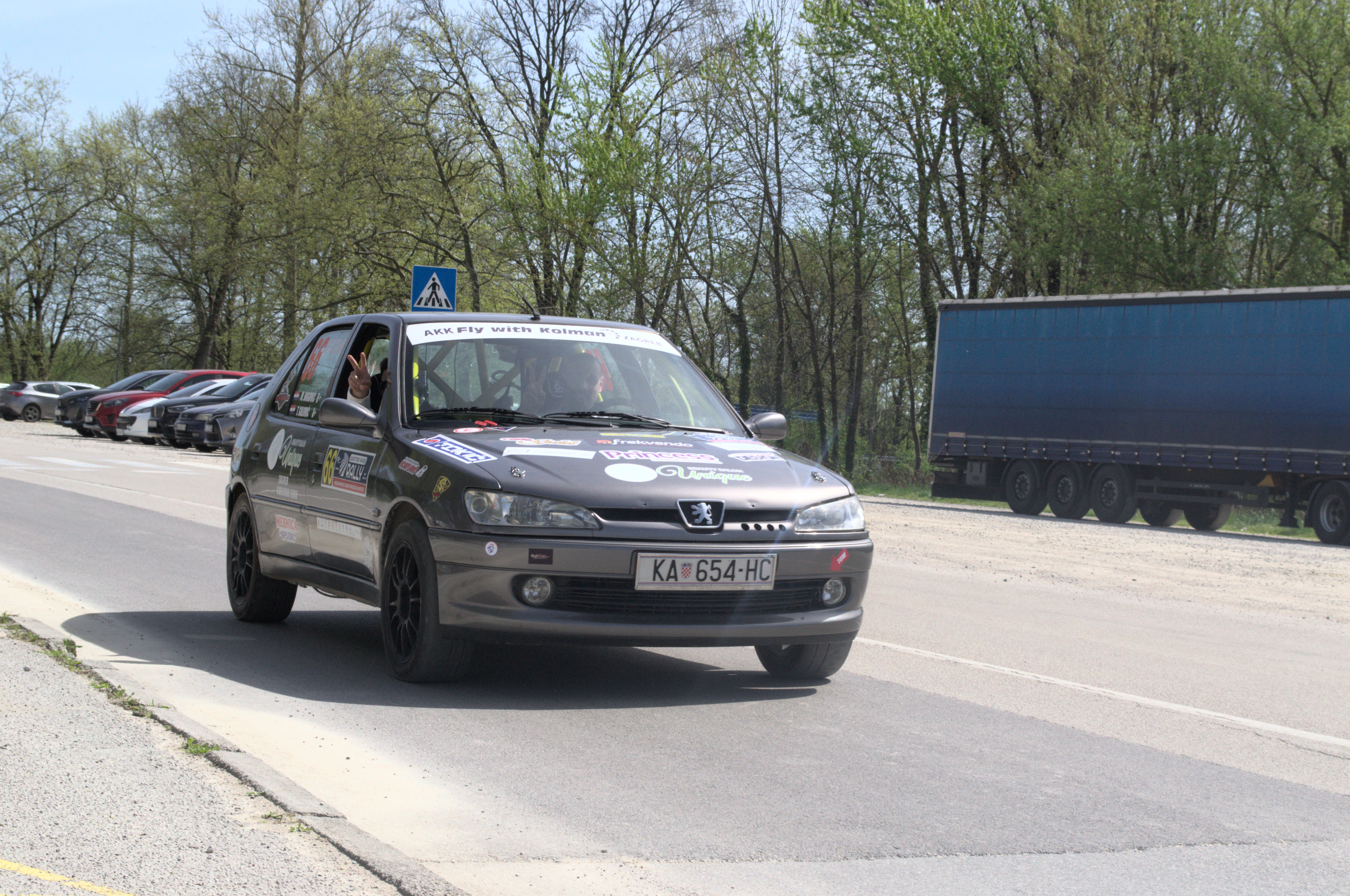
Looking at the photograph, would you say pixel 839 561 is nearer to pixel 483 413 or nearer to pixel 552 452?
pixel 552 452

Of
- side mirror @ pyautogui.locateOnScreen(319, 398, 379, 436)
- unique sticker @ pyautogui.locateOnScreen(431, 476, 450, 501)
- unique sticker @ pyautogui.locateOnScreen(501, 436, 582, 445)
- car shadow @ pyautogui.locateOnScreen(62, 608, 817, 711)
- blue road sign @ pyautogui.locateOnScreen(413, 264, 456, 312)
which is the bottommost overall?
car shadow @ pyautogui.locateOnScreen(62, 608, 817, 711)

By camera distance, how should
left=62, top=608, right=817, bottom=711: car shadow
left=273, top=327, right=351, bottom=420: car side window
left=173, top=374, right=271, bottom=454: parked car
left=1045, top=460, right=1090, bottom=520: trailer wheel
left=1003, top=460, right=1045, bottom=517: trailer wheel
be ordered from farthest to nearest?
left=173, top=374, right=271, bottom=454: parked car
left=1003, top=460, right=1045, bottom=517: trailer wheel
left=1045, top=460, right=1090, bottom=520: trailer wheel
left=273, top=327, right=351, bottom=420: car side window
left=62, top=608, right=817, bottom=711: car shadow

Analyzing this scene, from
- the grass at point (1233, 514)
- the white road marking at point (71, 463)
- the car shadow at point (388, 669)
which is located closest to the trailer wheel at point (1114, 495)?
the grass at point (1233, 514)

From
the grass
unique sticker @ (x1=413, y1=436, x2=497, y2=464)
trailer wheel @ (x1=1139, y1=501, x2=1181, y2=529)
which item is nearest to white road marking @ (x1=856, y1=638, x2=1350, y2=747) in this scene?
unique sticker @ (x1=413, y1=436, x2=497, y2=464)

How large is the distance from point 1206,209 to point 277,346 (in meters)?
30.4

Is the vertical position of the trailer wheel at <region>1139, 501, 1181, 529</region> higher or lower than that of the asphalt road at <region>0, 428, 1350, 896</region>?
higher

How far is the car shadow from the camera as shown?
6.11 meters

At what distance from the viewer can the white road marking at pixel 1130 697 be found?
6.17m

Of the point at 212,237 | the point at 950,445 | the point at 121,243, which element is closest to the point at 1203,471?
the point at 950,445

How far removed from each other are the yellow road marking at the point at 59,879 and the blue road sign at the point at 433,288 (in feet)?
48.2

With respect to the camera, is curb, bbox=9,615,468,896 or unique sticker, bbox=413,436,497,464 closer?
curb, bbox=9,615,468,896

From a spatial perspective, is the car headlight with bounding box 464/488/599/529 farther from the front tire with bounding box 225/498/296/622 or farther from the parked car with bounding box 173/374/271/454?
the parked car with bounding box 173/374/271/454

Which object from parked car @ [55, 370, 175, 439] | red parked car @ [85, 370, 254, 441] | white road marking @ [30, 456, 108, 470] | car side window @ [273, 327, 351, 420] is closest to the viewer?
car side window @ [273, 327, 351, 420]

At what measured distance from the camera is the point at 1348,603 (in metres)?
12.5
